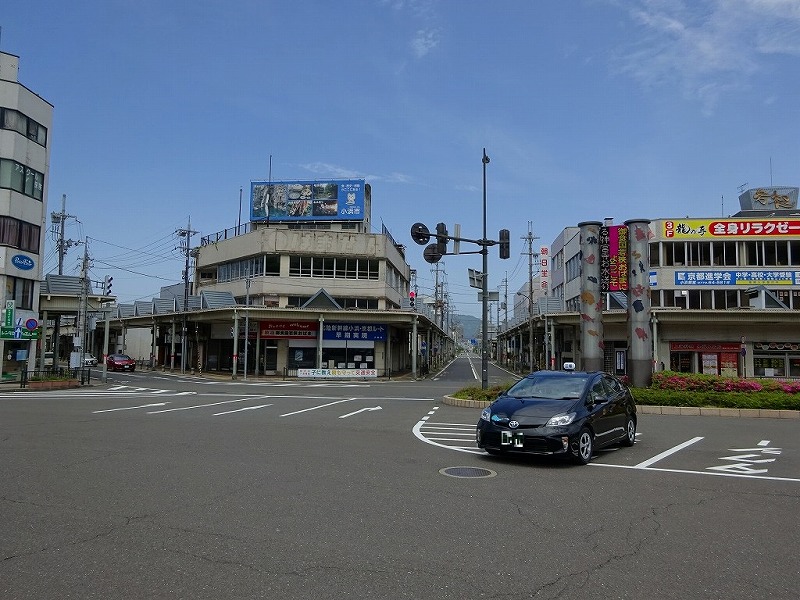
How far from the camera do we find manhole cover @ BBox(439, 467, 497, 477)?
870 centimetres

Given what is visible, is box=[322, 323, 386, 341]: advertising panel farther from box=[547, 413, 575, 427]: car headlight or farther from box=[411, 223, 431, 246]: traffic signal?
box=[547, 413, 575, 427]: car headlight

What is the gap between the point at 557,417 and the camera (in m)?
9.44

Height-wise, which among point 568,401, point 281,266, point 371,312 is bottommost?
point 568,401

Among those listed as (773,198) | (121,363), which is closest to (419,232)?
(121,363)

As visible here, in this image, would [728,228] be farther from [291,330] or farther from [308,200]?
[308,200]

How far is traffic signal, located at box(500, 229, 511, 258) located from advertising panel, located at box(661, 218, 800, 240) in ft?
93.9

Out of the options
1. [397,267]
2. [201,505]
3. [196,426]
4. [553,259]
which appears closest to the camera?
[201,505]

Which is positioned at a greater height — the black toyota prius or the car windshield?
the car windshield

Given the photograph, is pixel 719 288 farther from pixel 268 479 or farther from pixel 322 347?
pixel 268 479

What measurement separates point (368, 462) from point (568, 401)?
3345mm

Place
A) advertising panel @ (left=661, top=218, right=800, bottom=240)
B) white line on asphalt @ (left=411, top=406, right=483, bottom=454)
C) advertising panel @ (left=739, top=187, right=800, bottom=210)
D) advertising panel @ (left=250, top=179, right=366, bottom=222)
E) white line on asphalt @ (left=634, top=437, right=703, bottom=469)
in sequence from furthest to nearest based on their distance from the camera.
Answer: advertising panel @ (left=250, top=179, right=366, bottom=222), advertising panel @ (left=739, top=187, right=800, bottom=210), advertising panel @ (left=661, top=218, right=800, bottom=240), white line on asphalt @ (left=411, top=406, right=483, bottom=454), white line on asphalt @ (left=634, top=437, right=703, bottom=469)

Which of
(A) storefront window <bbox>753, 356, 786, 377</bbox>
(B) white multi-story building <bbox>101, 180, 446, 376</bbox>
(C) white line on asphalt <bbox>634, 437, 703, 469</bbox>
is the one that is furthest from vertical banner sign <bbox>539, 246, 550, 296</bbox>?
(C) white line on asphalt <bbox>634, 437, 703, 469</bbox>

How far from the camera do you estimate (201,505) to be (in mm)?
6734

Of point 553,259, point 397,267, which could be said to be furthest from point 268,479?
point 553,259
